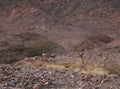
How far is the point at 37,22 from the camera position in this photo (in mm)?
55781

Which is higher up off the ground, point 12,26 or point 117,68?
point 117,68

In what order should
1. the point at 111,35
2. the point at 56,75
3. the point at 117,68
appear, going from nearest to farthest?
the point at 56,75 → the point at 117,68 → the point at 111,35

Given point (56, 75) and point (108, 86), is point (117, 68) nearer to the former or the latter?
point (56, 75)

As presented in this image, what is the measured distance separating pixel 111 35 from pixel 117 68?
1207 inches

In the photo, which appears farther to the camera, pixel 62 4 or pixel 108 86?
pixel 62 4

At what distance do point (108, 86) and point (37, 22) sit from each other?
131ft

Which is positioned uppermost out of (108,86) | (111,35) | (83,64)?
(108,86)

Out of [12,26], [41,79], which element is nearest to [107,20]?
[12,26]

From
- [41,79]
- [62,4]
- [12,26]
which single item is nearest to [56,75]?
[41,79]

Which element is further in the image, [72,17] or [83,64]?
[72,17]

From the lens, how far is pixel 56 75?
19.2m

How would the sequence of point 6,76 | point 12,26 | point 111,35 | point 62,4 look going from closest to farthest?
point 6,76 → point 111,35 → point 12,26 → point 62,4

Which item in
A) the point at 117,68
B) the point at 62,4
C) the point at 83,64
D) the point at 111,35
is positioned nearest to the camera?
the point at 117,68

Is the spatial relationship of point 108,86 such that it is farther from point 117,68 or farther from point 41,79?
point 117,68
